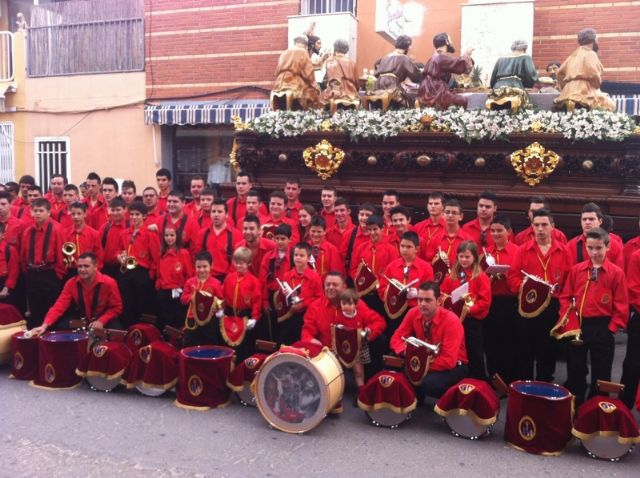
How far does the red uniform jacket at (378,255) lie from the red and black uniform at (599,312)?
6.43 ft

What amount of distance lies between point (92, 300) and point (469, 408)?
401 cm

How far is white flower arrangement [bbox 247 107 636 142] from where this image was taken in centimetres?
783

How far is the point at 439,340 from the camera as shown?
5367mm

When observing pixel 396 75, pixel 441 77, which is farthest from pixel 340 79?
pixel 441 77

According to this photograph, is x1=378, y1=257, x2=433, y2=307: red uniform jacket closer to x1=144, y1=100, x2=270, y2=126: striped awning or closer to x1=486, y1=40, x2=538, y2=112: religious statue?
x1=486, y1=40, x2=538, y2=112: religious statue

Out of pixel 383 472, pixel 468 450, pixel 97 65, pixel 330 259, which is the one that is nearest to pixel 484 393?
pixel 468 450

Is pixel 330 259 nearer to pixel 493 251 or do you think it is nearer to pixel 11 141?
pixel 493 251

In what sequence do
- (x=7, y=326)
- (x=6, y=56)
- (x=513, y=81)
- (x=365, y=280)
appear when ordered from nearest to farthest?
1. (x=7, y=326)
2. (x=365, y=280)
3. (x=513, y=81)
4. (x=6, y=56)

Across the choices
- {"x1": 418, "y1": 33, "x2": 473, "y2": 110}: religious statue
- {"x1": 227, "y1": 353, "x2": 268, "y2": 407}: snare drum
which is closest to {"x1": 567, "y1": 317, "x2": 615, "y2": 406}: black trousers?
{"x1": 227, "y1": 353, "x2": 268, "y2": 407}: snare drum

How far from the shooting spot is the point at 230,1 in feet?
46.4

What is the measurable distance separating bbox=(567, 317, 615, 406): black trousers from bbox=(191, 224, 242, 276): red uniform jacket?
3.65 metres

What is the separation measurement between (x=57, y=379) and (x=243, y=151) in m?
4.57

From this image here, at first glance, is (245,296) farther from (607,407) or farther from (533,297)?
(607,407)

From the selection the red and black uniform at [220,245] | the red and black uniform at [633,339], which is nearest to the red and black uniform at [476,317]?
the red and black uniform at [633,339]
